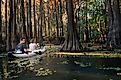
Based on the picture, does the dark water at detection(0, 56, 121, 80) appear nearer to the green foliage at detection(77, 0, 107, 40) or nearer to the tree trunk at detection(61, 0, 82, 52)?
the tree trunk at detection(61, 0, 82, 52)

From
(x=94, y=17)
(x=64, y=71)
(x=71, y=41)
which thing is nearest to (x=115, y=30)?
(x=71, y=41)

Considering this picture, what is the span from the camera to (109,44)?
35188 millimetres

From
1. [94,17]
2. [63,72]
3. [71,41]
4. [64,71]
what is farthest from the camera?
[94,17]

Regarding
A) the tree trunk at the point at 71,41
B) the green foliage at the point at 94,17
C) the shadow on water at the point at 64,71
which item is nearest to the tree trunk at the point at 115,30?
the tree trunk at the point at 71,41

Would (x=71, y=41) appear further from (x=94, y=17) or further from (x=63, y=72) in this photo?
(x=94, y=17)

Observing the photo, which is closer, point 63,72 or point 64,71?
point 63,72

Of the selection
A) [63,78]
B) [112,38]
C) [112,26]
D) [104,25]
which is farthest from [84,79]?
[104,25]

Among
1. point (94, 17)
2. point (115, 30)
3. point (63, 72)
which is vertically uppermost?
point (94, 17)

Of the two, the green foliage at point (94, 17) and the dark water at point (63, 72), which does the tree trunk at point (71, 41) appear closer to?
the dark water at point (63, 72)

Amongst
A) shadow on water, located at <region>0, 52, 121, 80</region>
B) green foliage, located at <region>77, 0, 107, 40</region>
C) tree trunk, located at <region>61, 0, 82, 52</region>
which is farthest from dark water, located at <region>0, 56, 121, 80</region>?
green foliage, located at <region>77, 0, 107, 40</region>

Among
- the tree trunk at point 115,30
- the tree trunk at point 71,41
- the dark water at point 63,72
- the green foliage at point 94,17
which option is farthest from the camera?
the green foliage at point 94,17

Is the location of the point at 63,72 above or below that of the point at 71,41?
below

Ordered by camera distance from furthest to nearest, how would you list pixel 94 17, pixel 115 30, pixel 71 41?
pixel 94 17, pixel 115 30, pixel 71 41

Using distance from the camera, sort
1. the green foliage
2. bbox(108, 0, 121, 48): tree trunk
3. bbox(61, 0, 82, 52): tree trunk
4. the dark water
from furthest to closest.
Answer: the green foliage < bbox(108, 0, 121, 48): tree trunk < bbox(61, 0, 82, 52): tree trunk < the dark water
